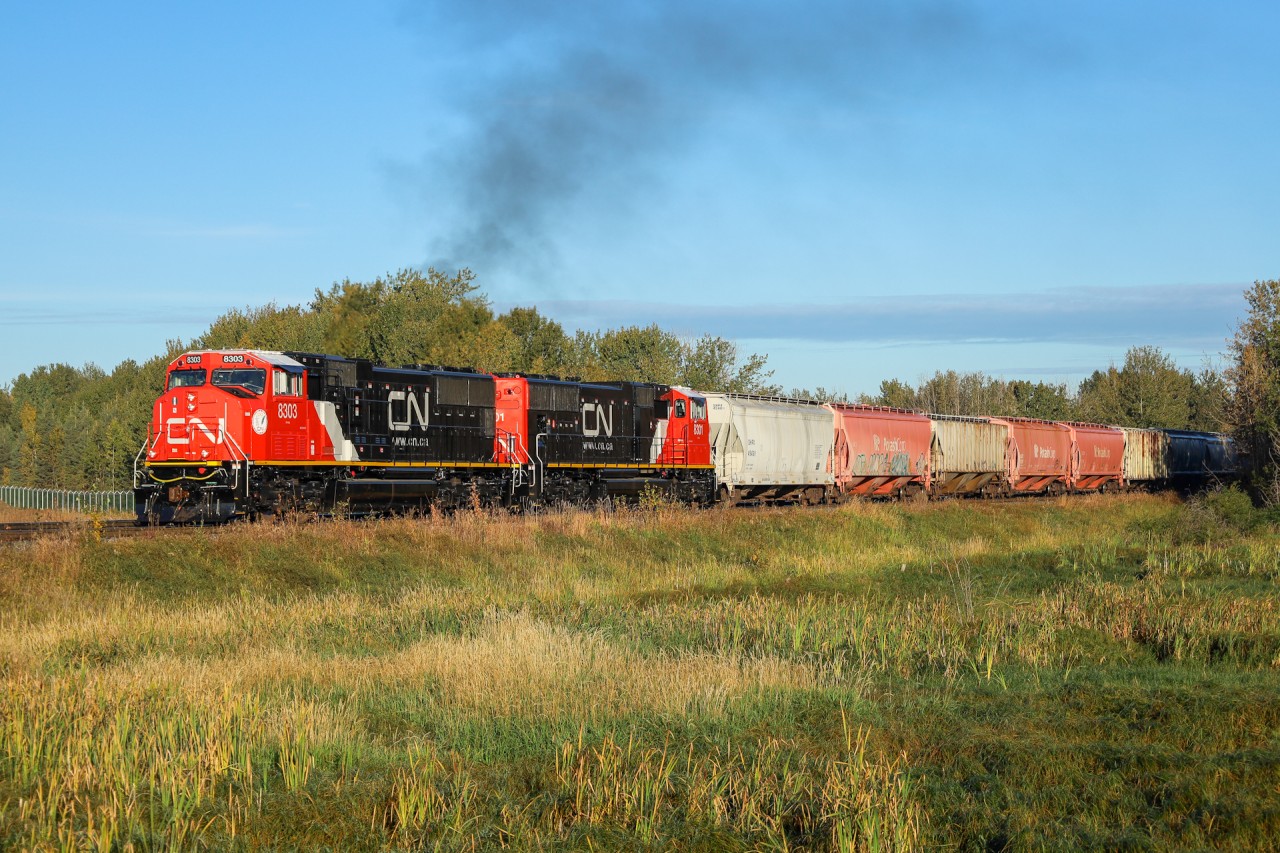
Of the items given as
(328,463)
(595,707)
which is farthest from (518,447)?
(595,707)

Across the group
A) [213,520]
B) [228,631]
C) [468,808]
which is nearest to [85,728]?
[468,808]

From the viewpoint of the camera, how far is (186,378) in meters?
27.4

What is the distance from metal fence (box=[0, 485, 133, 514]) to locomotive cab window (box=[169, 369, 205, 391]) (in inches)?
321

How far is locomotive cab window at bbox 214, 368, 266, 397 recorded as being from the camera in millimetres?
26516

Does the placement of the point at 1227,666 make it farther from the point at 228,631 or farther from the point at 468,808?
the point at 228,631

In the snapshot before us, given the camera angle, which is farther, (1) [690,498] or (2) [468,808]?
(1) [690,498]

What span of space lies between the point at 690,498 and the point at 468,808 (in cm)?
2991

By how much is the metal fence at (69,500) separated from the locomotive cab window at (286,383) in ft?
33.1

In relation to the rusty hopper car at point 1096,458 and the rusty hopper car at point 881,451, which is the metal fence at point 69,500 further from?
the rusty hopper car at point 1096,458

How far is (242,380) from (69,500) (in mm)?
25873

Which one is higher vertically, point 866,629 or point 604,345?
point 604,345

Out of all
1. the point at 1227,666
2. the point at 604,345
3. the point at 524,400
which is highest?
the point at 604,345

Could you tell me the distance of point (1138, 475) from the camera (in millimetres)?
63625

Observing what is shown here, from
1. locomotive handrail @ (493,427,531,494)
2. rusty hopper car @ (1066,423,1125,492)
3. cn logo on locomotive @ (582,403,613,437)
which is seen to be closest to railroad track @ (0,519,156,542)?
locomotive handrail @ (493,427,531,494)
